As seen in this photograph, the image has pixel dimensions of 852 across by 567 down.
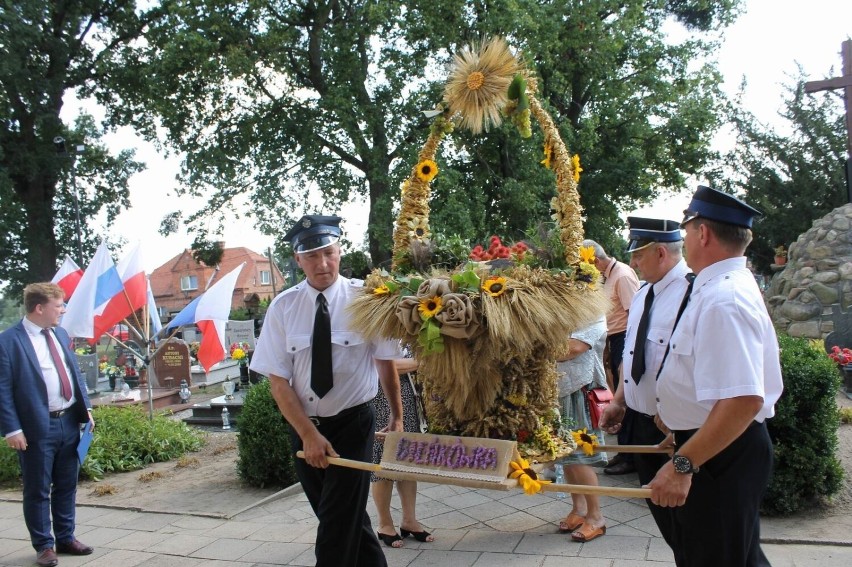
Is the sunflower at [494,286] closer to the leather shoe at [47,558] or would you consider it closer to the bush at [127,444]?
the leather shoe at [47,558]

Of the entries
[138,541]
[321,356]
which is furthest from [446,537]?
[138,541]

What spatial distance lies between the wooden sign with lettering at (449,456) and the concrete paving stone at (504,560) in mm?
1538

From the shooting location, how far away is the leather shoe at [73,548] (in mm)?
4809

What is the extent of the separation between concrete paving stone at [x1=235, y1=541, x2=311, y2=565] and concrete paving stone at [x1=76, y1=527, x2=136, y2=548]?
1.35 m

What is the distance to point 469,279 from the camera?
2.69m

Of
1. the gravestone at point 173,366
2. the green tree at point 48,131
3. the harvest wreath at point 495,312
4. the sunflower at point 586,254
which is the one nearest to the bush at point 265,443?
the harvest wreath at point 495,312

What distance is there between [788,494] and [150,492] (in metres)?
5.60

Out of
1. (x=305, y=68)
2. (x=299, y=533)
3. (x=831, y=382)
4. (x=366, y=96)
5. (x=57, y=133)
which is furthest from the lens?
(x=57, y=133)

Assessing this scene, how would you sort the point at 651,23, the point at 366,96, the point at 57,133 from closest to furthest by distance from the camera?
the point at 366,96 < the point at 651,23 < the point at 57,133

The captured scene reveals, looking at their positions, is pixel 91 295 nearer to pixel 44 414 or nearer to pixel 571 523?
pixel 44 414

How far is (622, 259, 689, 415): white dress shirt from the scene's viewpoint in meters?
2.99

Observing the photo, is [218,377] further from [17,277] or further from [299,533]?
[17,277]

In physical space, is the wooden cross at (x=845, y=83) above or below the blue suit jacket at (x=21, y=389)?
above

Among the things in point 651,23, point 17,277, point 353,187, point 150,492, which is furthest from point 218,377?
point 651,23
